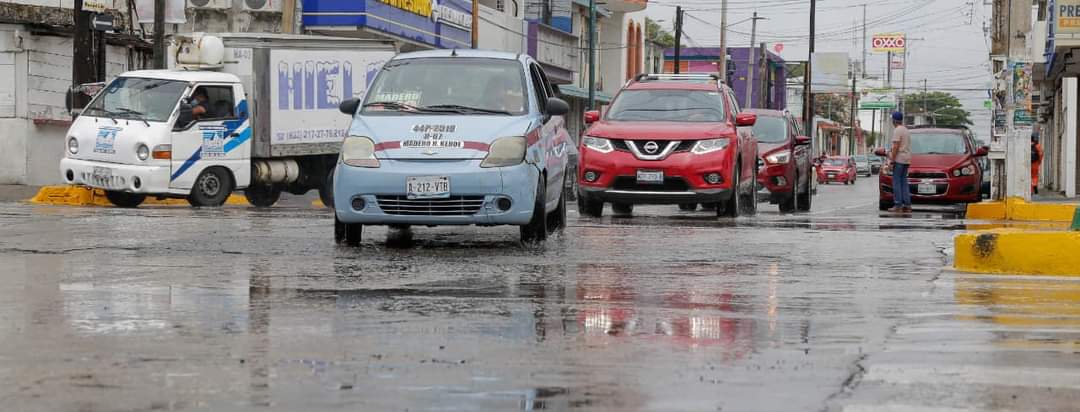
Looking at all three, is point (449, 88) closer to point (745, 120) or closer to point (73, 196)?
point (745, 120)

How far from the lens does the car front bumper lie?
1270 centimetres

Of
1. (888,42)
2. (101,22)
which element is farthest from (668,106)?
(888,42)

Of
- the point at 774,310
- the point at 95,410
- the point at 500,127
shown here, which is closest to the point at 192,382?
the point at 95,410

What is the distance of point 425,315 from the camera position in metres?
8.09

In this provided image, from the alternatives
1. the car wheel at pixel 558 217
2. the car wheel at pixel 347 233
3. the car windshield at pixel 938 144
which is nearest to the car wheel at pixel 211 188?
the car wheel at pixel 558 217

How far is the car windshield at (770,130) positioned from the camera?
2494 cm

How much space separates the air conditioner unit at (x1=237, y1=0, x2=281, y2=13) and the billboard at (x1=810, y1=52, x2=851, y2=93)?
8434 centimetres

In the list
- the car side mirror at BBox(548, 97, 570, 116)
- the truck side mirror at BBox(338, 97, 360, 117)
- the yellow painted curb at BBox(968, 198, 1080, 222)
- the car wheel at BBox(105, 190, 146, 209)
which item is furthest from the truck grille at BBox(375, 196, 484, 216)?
the yellow painted curb at BBox(968, 198, 1080, 222)

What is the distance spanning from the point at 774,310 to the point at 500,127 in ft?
16.2

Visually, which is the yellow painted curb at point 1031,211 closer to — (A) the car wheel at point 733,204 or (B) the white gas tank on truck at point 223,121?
(A) the car wheel at point 733,204

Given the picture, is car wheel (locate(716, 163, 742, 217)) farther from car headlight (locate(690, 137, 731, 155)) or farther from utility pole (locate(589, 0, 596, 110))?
utility pole (locate(589, 0, 596, 110))

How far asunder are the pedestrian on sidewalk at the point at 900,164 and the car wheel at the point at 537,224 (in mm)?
12609

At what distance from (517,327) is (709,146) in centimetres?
1106

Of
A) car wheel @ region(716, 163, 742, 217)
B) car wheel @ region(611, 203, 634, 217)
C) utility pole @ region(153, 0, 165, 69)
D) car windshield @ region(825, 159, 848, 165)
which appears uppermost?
utility pole @ region(153, 0, 165, 69)
